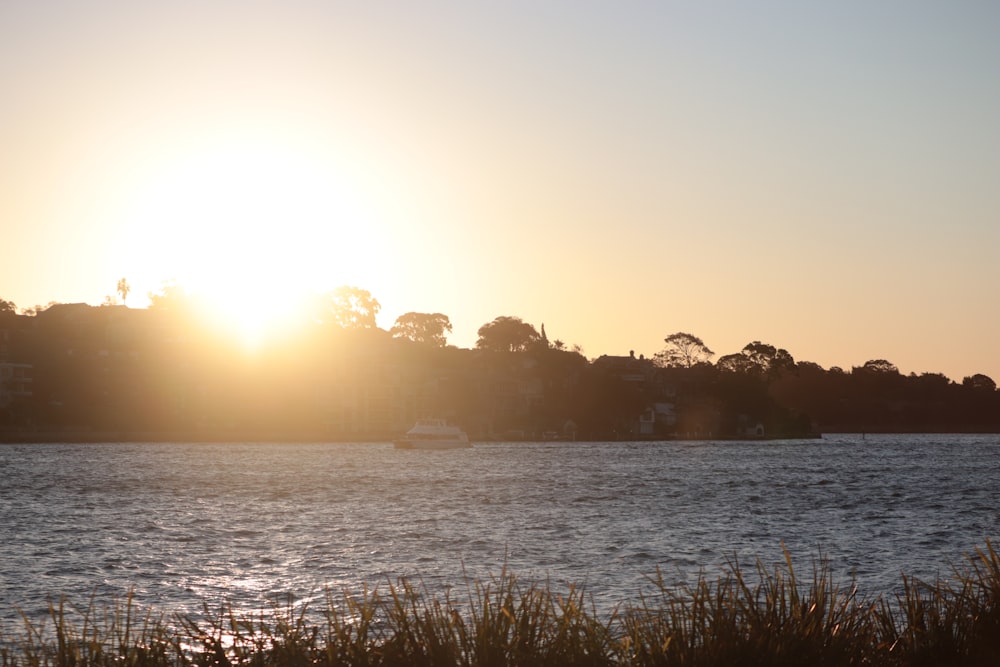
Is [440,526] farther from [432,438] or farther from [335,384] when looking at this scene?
[335,384]

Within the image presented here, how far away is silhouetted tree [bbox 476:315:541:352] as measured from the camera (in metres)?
189

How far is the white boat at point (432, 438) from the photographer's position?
426 feet

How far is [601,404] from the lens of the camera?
169875mm

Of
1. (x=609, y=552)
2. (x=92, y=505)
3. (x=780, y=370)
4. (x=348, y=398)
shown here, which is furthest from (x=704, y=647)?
(x=780, y=370)

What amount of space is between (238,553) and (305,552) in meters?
2.08

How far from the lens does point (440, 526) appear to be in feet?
137

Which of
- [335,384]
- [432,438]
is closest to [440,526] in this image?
[432,438]

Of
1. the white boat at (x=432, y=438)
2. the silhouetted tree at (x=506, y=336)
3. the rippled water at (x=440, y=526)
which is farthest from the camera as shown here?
the silhouetted tree at (x=506, y=336)

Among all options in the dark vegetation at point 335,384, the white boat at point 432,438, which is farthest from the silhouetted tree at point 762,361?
the white boat at point 432,438

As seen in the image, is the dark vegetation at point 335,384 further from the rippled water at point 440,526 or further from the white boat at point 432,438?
the rippled water at point 440,526

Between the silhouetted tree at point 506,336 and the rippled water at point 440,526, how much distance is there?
99.2 meters

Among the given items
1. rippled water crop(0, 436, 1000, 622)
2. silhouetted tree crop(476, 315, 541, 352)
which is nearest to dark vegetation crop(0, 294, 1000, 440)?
silhouetted tree crop(476, 315, 541, 352)

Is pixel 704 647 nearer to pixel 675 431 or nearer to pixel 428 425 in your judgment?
pixel 428 425

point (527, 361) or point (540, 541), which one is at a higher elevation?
point (527, 361)
